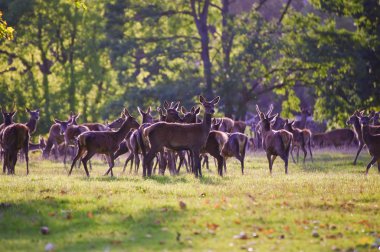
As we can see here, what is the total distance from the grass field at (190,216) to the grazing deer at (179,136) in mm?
2281

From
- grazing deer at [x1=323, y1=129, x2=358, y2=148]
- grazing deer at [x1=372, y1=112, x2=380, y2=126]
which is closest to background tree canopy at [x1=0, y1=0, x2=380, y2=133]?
grazing deer at [x1=323, y1=129, x2=358, y2=148]

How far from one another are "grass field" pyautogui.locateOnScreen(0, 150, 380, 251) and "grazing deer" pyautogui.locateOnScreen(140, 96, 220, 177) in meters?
2.28

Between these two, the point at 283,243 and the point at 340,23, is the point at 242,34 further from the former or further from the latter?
the point at 283,243

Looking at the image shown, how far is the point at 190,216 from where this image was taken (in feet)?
40.2

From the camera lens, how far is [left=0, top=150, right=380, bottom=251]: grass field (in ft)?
35.1

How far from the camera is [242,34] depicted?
4178 cm

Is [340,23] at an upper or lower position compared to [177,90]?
upper

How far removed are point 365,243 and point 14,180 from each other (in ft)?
29.3

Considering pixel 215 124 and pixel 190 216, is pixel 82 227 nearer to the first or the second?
pixel 190 216

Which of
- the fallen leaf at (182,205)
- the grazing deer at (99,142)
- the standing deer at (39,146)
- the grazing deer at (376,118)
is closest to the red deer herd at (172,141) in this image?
the grazing deer at (99,142)

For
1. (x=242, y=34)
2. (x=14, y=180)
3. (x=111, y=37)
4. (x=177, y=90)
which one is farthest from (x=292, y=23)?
(x=14, y=180)

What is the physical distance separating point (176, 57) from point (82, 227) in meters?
34.1

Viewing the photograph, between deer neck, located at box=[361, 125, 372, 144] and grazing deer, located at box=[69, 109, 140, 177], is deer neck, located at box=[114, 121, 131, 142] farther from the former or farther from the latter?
deer neck, located at box=[361, 125, 372, 144]

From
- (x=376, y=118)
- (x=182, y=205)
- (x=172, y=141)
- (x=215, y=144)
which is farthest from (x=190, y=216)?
(x=376, y=118)
